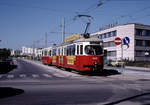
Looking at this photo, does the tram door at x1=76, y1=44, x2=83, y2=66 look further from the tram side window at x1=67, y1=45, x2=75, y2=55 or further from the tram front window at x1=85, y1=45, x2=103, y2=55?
the tram side window at x1=67, y1=45, x2=75, y2=55

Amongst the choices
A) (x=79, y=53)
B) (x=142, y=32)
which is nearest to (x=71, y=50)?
(x=79, y=53)

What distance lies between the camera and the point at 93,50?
18422 millimetres

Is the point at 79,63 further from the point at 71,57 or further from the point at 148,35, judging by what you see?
the point at 148,35

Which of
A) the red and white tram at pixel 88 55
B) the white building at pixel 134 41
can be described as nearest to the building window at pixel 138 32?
the white building at pixel 134 41

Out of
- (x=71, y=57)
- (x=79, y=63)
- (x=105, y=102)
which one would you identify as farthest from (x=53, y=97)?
(x=71, y=57)

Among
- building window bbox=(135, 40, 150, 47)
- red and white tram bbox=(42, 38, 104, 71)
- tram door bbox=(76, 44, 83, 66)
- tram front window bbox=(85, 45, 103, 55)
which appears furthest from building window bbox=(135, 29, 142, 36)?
tram door bbox=(76, 44, 83, 66)

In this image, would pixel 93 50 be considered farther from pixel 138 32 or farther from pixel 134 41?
pixel 138 32

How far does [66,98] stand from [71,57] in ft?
40.4

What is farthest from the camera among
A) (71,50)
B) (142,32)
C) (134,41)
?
(142,32)

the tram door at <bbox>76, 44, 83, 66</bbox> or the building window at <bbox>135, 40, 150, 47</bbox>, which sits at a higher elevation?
the building window at <bbox>135, 40, 150, 47</bbox>

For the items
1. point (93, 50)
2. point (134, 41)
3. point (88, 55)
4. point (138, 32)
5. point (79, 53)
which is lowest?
point (88, 55)

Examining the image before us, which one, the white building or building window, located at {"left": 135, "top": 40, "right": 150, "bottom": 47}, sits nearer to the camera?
the white building

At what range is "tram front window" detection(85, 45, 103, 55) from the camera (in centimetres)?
1825

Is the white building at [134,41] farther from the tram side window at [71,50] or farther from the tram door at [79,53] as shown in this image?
the tram door at [79,53]
